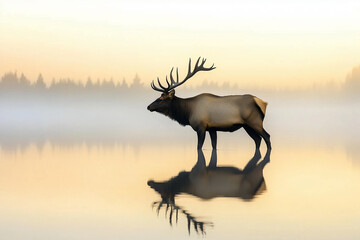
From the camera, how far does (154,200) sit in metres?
9.41

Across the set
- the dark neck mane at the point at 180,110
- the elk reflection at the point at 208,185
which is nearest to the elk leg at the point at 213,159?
the elk reflection at the point at 208,185

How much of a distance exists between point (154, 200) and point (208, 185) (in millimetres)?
1557

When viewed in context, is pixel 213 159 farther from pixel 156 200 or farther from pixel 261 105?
pixel 156 200

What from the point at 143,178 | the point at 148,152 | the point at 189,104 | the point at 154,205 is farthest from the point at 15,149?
the point at 154,205

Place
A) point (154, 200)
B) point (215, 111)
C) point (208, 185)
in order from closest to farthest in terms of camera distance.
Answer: point (154, 200), point (208, 185), point (215, 111)

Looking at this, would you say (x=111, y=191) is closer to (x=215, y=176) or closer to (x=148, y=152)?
(x=215, y=176)

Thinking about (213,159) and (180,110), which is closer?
(213,159)

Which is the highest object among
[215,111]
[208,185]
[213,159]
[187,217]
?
[215,111]

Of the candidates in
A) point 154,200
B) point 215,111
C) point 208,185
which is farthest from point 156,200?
point 215,111

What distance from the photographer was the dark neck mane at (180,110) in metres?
17.6

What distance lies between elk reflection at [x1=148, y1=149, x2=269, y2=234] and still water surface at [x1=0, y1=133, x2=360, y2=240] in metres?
0.10

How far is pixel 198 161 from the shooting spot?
1480 centimetres

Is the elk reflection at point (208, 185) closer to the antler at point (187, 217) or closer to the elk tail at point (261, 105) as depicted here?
the antler at point (187, 217)

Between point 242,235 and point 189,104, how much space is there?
1058cm
